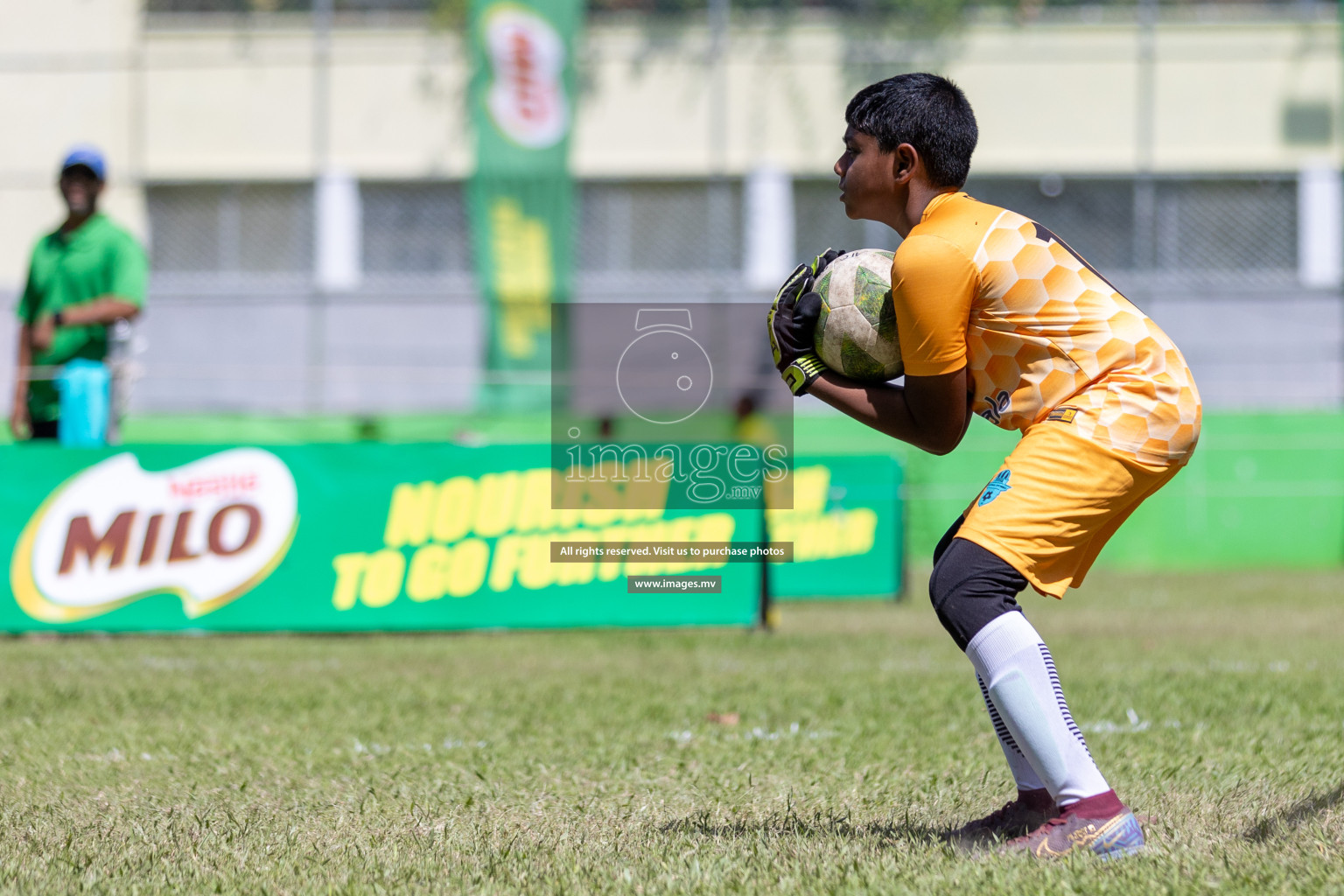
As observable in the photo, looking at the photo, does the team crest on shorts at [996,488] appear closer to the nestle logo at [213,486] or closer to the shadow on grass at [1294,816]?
the shadow on grass at [1294,816]

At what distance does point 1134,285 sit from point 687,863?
19219 mm

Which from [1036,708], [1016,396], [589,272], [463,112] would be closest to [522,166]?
[589,272]

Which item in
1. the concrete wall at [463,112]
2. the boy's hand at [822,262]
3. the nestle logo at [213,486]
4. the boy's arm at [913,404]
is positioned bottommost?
the nestle logo at [213,486]

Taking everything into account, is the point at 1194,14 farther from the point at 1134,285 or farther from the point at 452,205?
the point at 452,205

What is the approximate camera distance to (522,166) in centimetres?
2073

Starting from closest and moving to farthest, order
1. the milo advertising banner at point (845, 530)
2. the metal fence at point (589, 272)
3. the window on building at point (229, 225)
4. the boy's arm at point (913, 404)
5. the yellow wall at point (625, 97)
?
1. the boy's arm at point (913, 404)
2. the milo advertising banner at point (845, 530)
3. the metal fence at point (589, 272)
4. the yellow wall at point (625, 97)
5. the window on building at point (229, 225)

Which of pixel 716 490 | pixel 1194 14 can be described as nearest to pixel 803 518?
pixel 716 490

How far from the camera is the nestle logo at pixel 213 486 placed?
848 centimetres

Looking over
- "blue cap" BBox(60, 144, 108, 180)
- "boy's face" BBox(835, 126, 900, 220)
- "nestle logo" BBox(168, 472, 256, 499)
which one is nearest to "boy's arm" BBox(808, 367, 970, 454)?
"boy's face" BBox(835, 126, 900, 220)

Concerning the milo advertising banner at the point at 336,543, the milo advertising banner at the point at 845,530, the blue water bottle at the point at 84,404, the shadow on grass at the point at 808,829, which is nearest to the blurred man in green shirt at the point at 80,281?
the blue water bottle at the point at 84,404

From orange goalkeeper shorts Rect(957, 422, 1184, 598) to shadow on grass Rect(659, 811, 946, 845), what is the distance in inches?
30.2

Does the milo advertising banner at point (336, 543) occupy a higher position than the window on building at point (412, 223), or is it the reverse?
the window on building at point (412, 223)

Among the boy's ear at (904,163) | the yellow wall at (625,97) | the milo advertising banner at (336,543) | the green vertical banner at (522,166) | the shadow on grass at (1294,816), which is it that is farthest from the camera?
the yellow wall at (625,97)

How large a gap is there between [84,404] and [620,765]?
5.25m
